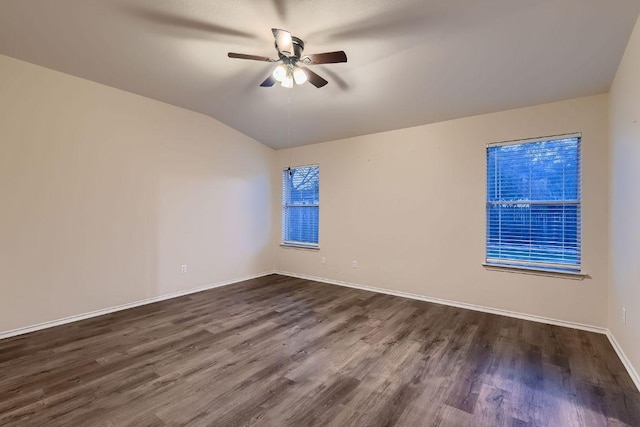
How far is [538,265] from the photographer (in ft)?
11.2

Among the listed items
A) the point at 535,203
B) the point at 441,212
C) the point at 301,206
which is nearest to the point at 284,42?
the point at 441,212

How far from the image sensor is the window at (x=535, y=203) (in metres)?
3.23

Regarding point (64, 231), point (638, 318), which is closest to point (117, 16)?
point (64, 231)

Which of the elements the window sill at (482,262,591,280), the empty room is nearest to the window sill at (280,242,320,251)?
the empty room

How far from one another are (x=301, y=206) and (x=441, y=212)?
2650 millimetres

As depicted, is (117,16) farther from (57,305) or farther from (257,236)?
(257,236)

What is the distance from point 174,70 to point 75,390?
10.4 ft

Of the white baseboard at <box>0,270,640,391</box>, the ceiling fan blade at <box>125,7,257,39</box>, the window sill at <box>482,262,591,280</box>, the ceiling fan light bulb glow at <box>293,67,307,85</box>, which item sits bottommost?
the white baseboard at <box>0,270,640,391</box>

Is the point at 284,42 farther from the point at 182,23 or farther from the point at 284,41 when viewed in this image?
the point at 182,23

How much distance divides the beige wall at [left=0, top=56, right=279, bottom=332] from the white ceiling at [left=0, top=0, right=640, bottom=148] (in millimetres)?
407

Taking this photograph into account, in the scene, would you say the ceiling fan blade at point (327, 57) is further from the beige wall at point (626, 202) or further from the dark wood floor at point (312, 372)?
the dark wood floor at point (312, 372)

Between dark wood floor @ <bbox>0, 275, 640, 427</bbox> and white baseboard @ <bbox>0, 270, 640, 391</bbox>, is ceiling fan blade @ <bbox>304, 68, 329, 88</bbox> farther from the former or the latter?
white baseboard @ <bbox>0, 270, 640, 391</bbox>

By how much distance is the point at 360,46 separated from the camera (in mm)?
2760

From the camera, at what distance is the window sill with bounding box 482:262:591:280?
316 cm
